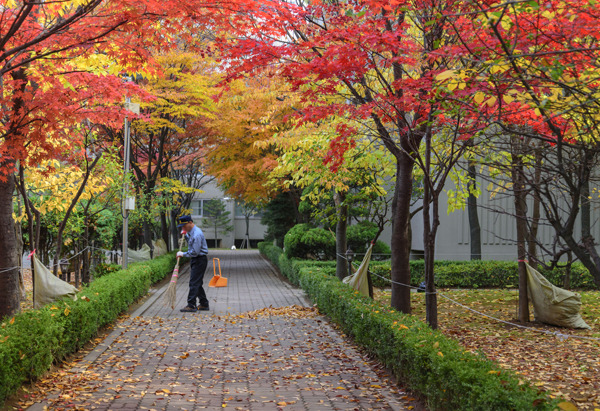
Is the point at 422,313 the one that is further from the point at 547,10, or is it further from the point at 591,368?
the point at 547,10

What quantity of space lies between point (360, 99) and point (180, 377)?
498 cm

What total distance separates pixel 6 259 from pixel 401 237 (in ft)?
18.8

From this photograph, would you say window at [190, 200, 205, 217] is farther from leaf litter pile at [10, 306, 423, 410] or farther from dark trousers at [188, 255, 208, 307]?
leaf litter pile at [10, 306, 423, 410]

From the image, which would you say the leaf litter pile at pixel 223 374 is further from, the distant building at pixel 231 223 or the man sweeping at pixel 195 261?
the distant building at pixel 231 223

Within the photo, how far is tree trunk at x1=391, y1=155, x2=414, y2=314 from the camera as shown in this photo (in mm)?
9906

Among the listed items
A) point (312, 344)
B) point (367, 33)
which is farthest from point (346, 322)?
point (367, 33)

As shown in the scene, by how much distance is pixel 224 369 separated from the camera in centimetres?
758

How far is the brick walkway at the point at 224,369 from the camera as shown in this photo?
612 cm

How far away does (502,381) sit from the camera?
180 inches

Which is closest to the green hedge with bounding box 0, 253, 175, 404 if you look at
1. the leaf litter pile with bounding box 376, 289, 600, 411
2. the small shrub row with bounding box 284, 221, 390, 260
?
the leaf litter pile with bounding box 376, 289, 600, 411

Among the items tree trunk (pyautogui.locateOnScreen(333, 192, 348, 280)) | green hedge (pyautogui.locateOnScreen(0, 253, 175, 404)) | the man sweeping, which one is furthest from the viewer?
tree trunk (pyautogui.locateOnScreen(333, 192, 348, 280))

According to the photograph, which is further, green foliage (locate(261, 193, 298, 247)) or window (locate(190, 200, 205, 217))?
window (locate(190, 200, 205, 217))

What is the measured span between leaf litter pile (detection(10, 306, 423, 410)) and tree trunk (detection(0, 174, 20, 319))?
1483 millimetres

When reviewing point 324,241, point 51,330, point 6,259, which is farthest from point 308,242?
point 51,330
